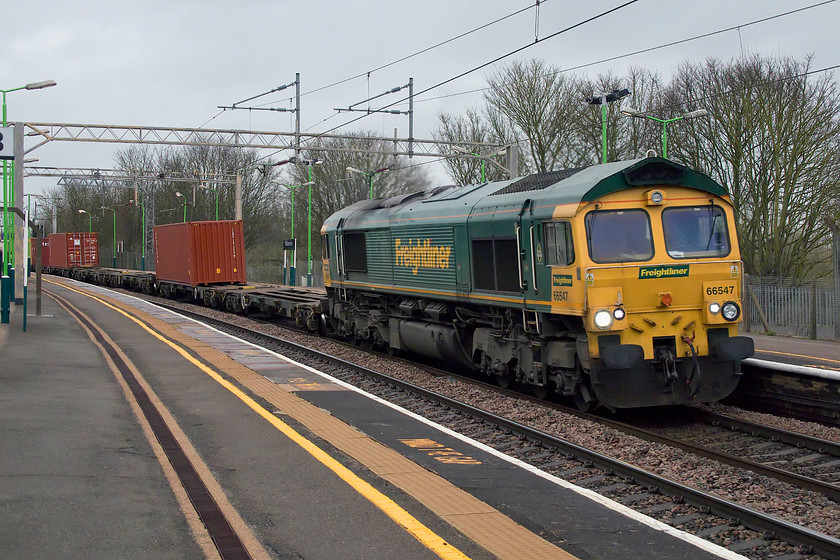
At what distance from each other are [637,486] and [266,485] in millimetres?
3388

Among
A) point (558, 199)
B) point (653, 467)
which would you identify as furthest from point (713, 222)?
point (653, 467)

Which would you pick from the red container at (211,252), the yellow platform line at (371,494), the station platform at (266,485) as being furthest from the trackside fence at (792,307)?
the red container at (211,252)

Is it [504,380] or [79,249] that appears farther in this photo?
[79,249]

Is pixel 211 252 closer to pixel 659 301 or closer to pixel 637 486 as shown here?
pixel 659 301

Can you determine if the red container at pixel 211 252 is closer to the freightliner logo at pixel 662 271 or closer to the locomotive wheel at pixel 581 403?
the locomotive wheel at pixel 581 403

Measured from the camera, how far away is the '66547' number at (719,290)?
1069 centimetres

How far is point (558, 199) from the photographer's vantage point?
35.9ft

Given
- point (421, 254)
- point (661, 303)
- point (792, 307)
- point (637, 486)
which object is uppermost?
point (421, 254)

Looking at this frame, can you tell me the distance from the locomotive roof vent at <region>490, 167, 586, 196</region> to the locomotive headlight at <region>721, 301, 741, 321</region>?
110 inches

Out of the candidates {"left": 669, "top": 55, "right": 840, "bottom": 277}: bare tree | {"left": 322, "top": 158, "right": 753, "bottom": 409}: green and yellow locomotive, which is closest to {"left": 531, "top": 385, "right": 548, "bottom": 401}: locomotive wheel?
{"left": 322, "top": 158, "right": 753, "bottom": 409}: green and yellow locomotive

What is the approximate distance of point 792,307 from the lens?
23.2 m

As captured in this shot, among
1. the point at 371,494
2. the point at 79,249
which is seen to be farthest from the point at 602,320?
the point at 79,249

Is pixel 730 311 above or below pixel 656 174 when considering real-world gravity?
below

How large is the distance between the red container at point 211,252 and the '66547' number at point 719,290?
2473 cm
